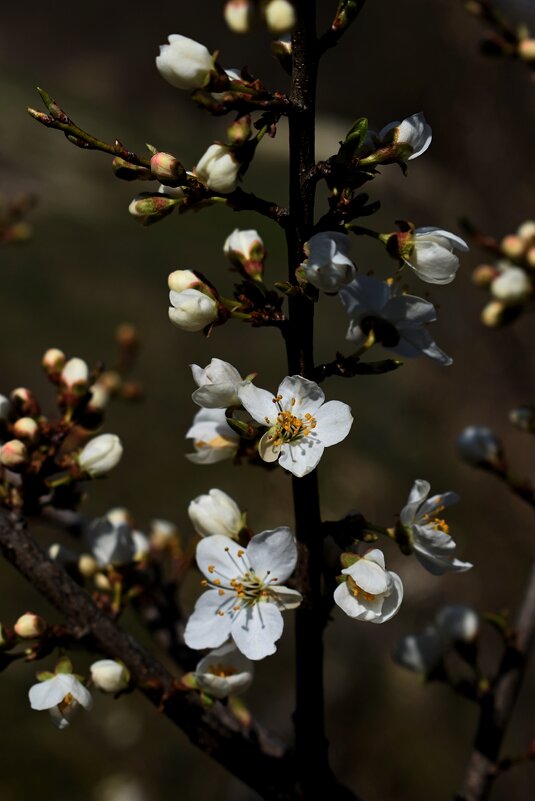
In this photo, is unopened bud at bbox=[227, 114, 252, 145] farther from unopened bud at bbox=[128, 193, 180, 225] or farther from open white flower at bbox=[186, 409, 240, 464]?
open white flower at bbox=[186, 409, 240, 464]

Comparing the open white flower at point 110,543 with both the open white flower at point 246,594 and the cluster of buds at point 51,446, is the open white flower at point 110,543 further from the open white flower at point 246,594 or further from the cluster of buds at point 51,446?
the open white flower at point 246,594

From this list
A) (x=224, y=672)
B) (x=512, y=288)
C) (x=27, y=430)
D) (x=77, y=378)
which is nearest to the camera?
(x=224, y=672)

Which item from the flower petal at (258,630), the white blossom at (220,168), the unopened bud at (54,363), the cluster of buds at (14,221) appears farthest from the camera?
the cluster of buds at (14,221)

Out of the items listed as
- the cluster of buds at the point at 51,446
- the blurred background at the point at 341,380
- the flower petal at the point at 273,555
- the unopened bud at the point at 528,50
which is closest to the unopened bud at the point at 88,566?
the cluster of buds at the point at 51,446

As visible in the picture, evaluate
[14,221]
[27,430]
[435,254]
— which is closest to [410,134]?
[435,254]

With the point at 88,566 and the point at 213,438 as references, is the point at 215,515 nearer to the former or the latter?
the point at 213,438

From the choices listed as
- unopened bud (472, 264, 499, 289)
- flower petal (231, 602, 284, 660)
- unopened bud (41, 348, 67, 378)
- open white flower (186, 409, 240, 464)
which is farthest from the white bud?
unopened bud (472, 264, 499, 289)
